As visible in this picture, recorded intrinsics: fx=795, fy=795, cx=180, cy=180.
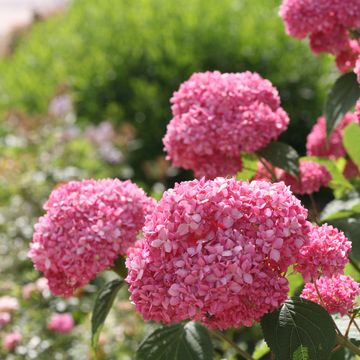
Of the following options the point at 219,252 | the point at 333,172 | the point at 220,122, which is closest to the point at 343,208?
the point at 333,172

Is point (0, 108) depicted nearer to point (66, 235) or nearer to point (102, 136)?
point (102, 136)

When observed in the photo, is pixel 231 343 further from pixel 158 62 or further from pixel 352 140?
pixel 158 62

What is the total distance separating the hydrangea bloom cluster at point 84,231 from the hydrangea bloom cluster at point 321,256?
1.79ft

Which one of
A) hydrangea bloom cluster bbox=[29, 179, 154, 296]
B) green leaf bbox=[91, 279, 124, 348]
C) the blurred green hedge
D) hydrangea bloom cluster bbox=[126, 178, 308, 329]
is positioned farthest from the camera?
the blurred green hedge

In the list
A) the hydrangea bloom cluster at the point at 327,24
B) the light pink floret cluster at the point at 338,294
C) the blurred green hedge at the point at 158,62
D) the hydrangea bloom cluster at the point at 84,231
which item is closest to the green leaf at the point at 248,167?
the hydrangea bloom cluster at the point at 327,24

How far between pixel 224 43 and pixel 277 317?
481 cm

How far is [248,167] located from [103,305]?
2.22 feet

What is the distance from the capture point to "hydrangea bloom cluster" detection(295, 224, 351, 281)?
4.61ft

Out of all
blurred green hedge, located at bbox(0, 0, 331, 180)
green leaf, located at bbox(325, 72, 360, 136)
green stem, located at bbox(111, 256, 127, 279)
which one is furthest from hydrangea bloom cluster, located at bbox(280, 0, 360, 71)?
blurred green hedge, located at bbox(0, 0, 331, 180)

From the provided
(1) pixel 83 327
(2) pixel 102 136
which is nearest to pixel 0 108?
(2) pixel 102 136

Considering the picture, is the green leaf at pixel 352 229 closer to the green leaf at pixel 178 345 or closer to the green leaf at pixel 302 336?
the green leaf at pixel 178 345

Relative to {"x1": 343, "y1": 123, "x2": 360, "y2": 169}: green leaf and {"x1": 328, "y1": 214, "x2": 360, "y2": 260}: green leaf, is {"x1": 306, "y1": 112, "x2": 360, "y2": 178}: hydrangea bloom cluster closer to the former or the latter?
{"x1": 343, "y1": 123, "x2": 360, "y2": 169}: green leaf

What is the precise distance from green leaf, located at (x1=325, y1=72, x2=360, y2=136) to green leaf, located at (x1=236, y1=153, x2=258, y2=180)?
26cm

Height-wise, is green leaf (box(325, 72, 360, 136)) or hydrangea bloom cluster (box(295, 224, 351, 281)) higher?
hydrangea bloom cluster (box(295, 224, 351, 281))
